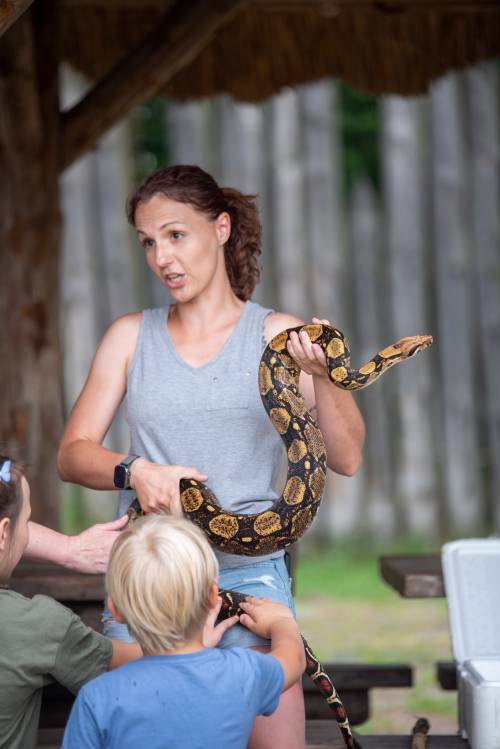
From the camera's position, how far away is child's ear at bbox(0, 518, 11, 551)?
9.36ft

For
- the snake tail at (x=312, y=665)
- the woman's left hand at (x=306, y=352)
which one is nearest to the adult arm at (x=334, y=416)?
the woman's left hand at (x=306, y=352)

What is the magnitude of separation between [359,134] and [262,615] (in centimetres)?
813

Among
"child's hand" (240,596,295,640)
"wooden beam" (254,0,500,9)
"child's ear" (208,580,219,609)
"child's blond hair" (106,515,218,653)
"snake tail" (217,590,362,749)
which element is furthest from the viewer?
"wooden beam" (254,0,500,9)

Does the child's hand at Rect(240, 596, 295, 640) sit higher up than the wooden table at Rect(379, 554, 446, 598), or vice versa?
the child's hand at Rect(240, 596, 295, 640)

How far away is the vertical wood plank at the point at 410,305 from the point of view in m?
8.41

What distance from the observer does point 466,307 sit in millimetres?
8414

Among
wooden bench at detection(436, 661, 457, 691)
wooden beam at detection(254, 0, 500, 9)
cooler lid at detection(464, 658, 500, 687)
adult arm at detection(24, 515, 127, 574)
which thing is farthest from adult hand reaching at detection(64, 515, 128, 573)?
wooden beam at detection(254, 0, 500, 9)

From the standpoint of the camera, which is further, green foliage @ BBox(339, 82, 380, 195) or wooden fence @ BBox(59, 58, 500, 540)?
green foliage @ BBox(339, 82, 380, 195)

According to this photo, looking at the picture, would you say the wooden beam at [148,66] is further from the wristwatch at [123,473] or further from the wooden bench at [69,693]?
the wristwatch at [123,473]

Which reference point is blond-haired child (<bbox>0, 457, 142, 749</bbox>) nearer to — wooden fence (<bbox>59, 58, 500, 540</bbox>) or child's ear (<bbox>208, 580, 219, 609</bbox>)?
child's ear (<bbox>208, 580, 219, 609</bbox>)

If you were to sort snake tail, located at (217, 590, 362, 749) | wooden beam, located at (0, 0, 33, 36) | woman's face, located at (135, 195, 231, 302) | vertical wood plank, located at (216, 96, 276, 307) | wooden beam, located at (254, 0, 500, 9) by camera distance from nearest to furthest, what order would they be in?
wooden beam, located at (0, 0, 33, 36) < snake tail, located at (217, 590, 362, 749) < woman's face, located at (135, 195, 231, 302) < wooden beam, located at (254, 0, 500, 9) < vertical wood plank, located at (216, 96, 276, 307)

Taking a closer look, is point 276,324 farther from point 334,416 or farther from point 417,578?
point 417,578

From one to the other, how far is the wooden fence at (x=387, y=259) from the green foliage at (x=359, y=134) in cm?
182

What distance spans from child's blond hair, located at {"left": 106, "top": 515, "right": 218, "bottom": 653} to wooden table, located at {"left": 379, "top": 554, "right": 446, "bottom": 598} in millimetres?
1789
